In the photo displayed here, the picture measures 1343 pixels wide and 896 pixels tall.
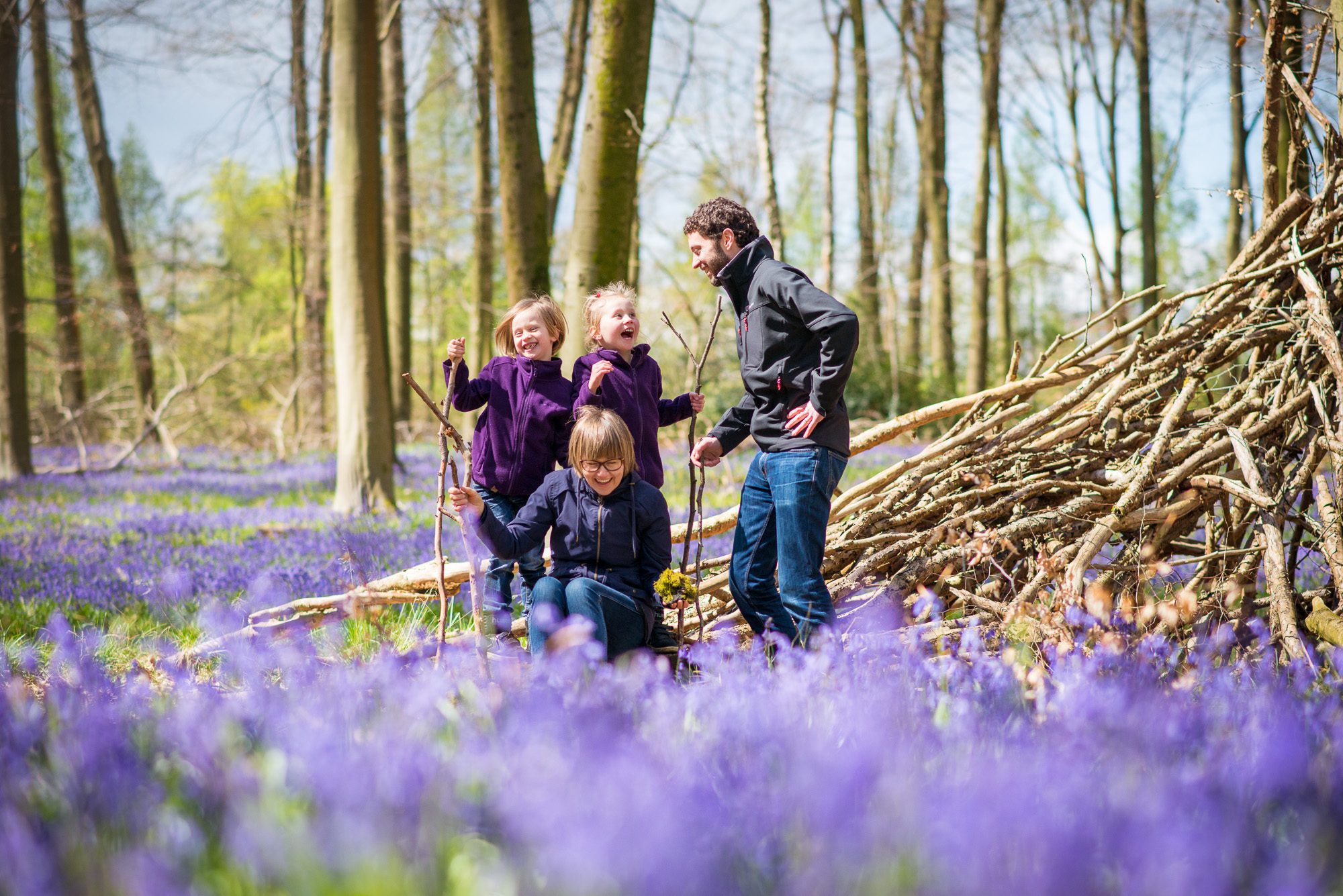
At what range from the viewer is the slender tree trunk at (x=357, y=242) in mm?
7703

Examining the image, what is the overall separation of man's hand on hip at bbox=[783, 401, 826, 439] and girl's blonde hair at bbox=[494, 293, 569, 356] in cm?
122

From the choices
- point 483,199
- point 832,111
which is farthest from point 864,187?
point 483,199

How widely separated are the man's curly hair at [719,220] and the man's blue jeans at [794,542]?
0.88 metres

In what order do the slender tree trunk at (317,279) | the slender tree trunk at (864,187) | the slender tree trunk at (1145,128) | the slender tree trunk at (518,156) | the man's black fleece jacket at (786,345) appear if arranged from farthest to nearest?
the slender tree trunk at (317,279) → the slender tree trunk at (864,187) → the slender tree trunk at (1145,128) → the slender tree trunk at (518,156) → the man's black fleece jacket at (786,345)

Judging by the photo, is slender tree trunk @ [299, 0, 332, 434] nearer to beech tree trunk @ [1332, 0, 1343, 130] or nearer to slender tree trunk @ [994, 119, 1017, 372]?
slender tree trunk @ [994, 119, 1017, 372]

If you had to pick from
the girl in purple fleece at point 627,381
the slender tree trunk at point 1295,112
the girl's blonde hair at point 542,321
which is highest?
the slender tree trunk at point 1295,112

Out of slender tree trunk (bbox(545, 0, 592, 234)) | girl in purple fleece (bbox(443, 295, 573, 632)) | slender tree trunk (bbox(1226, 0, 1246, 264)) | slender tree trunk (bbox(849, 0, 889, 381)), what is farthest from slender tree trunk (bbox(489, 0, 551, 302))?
slender tree trunk (bbox(849, 0, 889, 381))

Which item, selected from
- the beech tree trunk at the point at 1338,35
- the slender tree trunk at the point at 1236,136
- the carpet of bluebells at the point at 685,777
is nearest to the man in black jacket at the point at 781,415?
the carpet of bluebells at the point at 685,777

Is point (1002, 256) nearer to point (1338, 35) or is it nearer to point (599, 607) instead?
point (1338, 35)

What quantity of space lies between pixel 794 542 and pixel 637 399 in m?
0.95

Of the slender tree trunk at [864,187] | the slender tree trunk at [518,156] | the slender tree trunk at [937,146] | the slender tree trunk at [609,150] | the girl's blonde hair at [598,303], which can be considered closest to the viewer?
the girl's blonde hair at [598,303]

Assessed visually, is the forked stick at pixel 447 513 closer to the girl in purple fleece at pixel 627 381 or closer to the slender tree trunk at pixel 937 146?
the girl in purple fleece at pixel 627 381

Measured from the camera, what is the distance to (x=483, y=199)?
16109 mm

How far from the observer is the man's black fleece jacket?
3.33 m
